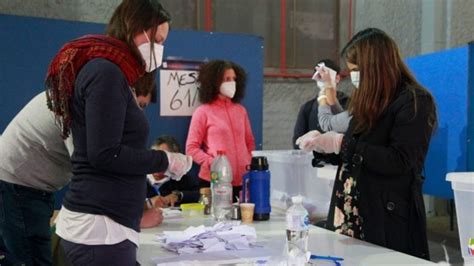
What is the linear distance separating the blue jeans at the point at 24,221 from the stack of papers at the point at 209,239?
1.49ft

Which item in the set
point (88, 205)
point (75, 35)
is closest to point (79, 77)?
point (88, 205)

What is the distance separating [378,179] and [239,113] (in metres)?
1.48

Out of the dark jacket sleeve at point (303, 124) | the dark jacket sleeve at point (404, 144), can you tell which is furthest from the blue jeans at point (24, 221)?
the dark jacket sleeve at point (303, 124)

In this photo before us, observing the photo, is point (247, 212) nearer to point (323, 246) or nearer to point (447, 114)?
point (323, 246)

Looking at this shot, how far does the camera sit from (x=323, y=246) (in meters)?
1.63

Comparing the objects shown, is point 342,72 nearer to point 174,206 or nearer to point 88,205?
point 174,206

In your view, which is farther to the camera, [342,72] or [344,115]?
[342,72]

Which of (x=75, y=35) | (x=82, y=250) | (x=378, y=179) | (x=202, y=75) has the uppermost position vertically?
(x=75, y=35)

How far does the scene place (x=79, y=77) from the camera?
123 cm

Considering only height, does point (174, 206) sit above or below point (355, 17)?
below

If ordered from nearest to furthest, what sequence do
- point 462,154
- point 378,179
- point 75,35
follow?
point 378,179 → point 75,35 → point 462,154

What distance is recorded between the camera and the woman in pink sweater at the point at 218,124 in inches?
115

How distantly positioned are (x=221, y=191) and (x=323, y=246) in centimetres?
58

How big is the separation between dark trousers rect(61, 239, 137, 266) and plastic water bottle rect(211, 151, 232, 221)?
80 cm
